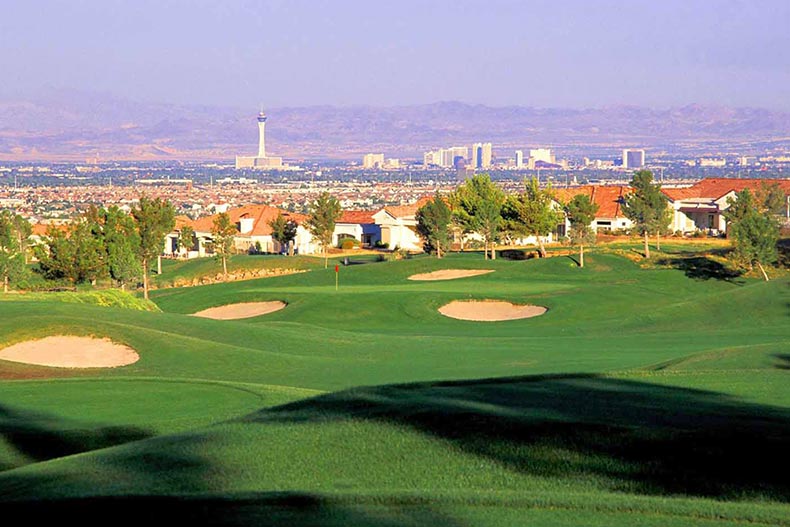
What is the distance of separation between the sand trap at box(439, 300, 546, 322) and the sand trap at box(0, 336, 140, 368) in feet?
61.4

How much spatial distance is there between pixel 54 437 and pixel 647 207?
55.1 m

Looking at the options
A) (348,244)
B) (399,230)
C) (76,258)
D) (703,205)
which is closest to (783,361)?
(76,258)

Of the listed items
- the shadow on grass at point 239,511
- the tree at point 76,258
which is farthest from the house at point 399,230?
the shadow on grass at point 239,511

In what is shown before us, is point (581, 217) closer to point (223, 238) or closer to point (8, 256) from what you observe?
point (223, 238)

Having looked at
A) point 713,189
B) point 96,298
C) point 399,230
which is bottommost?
point 399,230

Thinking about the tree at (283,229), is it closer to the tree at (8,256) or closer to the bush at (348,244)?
the bush at (348,244)

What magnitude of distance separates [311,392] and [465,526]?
1305cm

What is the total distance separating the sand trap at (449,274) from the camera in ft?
204

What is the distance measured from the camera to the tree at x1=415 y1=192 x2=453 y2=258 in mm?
73812

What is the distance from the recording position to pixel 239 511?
404 inches

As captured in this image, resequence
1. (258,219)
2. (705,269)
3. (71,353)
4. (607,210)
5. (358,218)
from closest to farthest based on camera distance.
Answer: (71,353) < (705,269) < (607,210) < (258,219) < (358,218)

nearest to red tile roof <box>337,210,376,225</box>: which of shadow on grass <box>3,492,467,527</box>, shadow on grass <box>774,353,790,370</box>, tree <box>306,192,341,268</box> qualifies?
tree <box>306,192,341,268</box>

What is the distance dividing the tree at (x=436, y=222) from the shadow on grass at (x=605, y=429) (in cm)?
5616

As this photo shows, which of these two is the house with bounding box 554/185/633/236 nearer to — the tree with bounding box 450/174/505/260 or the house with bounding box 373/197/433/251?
the house with bounding box 373/197/433/251
